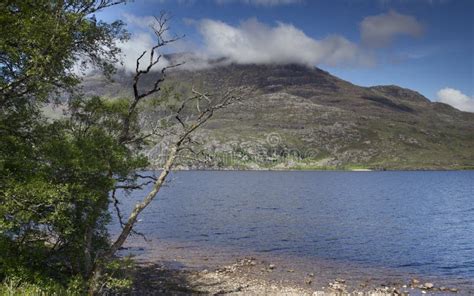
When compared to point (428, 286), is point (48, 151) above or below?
above

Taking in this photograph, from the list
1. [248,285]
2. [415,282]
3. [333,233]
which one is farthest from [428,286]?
[333,233]

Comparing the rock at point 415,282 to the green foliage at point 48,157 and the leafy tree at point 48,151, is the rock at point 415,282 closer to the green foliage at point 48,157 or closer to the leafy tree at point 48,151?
the green foliage at point 48,157

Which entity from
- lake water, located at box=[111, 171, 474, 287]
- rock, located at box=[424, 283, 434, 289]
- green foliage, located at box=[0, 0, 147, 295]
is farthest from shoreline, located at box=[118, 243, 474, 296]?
green foliage, located at box=[0, 0, 147, 295]

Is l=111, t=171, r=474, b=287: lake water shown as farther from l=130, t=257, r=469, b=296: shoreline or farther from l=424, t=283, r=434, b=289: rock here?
l=130, t=257, r=469, b=296: shoreline

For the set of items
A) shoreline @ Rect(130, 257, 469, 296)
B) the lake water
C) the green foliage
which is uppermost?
the green foliage

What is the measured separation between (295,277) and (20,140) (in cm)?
3153

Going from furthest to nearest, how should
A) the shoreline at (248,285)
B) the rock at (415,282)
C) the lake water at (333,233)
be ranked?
1. the lake water at (333,233)
2. the rock at (415,282)
3. the shoreline at (248,285)

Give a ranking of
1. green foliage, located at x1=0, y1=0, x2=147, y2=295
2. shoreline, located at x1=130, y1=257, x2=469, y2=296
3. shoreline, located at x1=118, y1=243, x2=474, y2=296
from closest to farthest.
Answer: green foliage, located at x1=0, y1=0, x2=147, y2=295, shoreline, located at x1=130, y1=257, x2=469, y2=296, shoreline, located at x1=118, y1=243, x2=474, y2=296

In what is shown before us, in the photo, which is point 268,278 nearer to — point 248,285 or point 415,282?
point 248,285

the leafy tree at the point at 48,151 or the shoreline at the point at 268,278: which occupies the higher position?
the leafy tree at the point at 48,151

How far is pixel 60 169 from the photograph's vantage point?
875 inches

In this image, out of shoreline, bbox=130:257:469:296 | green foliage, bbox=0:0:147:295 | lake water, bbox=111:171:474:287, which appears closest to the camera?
green foliage, bbox=0:0:147:295

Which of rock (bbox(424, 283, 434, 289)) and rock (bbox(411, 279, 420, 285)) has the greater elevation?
rock (bbox(424, 283, 434, 289))

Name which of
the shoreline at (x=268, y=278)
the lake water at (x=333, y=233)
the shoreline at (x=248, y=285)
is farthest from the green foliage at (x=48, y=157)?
the shoreline at (x=268, y=278)
